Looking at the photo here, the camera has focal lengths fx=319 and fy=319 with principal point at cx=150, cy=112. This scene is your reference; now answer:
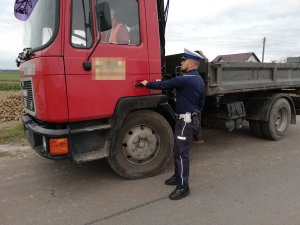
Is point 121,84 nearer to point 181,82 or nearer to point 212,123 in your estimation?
point 181,82

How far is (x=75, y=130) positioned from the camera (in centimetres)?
384

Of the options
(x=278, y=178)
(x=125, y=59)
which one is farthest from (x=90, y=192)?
(x=278, y=178)

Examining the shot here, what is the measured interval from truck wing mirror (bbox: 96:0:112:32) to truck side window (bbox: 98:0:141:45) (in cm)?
25

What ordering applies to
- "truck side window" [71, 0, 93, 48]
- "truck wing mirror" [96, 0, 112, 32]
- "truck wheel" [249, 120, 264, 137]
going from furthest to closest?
"truck wheel" [249, 120, 264, 137]
"truck side window" [71, 0, 93, 48]
"truck wing mirror" [96, 0, 112, 32]

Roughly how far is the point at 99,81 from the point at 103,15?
78 centimetres

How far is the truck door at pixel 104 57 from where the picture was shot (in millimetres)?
3688

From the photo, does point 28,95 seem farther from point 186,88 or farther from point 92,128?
point 186,88

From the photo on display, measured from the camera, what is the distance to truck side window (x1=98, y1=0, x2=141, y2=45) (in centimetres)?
398

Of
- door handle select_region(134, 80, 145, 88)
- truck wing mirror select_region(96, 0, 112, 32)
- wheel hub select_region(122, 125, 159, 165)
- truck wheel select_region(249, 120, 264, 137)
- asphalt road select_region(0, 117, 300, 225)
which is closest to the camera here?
asphalt road select_region(0, 117, 300, 225)

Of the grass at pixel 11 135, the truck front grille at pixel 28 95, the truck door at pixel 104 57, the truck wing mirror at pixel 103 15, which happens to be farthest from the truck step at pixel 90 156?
the grass at pixel 11 135

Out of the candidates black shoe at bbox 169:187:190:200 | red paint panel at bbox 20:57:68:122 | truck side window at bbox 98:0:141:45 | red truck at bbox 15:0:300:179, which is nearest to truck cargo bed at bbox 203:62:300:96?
red truck at bbox 15:0:300:179

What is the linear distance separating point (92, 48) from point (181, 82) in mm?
1140

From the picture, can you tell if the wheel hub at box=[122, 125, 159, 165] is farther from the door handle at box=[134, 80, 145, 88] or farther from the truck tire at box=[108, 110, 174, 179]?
the door handle at box=[134, 80, 145, 88]

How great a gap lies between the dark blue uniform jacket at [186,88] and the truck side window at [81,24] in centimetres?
95
